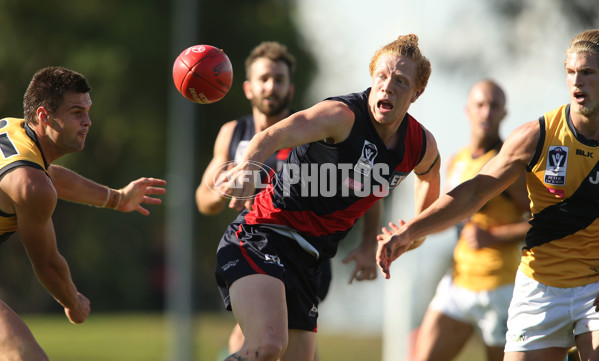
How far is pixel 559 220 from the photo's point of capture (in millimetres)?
4797

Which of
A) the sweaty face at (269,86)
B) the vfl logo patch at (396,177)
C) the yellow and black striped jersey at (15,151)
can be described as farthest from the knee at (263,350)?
the sweaty face at (269,86)

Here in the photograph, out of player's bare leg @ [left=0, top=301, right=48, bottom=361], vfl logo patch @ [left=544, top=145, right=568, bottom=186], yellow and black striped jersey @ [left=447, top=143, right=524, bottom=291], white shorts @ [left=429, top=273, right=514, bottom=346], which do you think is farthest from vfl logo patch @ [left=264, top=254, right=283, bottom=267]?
yellow and black striped jersey @ [left=447, top=143, right=524, bottom=291]

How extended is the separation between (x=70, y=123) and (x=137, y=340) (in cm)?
1522

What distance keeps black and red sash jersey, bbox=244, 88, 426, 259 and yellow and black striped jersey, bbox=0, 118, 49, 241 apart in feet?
4.50

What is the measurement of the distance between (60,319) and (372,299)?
11903 millimetres

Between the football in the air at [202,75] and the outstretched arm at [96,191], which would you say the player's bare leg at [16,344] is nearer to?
the outstretched arm at [96,191]

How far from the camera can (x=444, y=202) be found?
4.92 m

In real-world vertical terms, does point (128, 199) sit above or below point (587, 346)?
above

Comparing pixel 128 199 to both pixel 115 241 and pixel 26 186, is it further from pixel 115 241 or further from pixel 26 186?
pixel 115 241

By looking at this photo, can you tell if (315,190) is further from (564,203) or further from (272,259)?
(564,203)

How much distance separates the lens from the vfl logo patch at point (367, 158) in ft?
16.0

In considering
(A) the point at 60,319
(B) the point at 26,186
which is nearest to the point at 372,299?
(A) the point at 60,319

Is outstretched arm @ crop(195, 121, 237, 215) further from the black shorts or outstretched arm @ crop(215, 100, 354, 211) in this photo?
outstretched arm @ crop(215, 100, 354, 211)

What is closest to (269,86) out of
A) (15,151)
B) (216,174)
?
(216,174)
